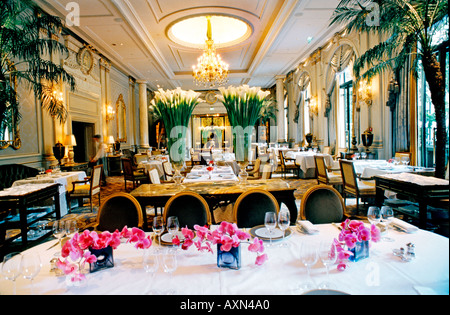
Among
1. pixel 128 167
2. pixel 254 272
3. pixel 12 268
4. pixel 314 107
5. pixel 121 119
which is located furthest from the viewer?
pixel 121 119

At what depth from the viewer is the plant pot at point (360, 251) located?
49.0 inches

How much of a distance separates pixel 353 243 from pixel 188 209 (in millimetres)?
1207

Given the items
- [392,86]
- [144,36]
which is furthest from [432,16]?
[144,36]

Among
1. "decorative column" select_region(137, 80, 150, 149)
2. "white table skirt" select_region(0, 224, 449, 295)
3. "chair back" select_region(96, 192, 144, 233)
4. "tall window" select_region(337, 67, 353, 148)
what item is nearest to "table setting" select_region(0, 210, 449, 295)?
"white table skirt" select_region(0, 224, 449, 295)

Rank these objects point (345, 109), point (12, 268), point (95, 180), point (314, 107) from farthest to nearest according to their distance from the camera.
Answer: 1. point (314, 107)
2. point (345, 109)
3. point (95, 180)
4. point (12, 268)

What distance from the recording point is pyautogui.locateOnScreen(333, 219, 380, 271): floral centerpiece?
3.83ft

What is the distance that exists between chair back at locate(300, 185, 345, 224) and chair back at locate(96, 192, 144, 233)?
1273 mm

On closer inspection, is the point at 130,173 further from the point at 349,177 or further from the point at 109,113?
the point at 349,177

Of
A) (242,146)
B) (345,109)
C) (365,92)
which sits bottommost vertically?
(242,146)

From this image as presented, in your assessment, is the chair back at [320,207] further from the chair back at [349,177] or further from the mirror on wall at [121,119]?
the mirror on wall at [121,119]

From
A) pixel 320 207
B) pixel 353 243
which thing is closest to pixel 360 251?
pixel 353 243

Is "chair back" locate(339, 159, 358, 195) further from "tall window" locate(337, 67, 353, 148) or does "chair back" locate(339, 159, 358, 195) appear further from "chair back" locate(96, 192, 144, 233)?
"tall window" locate(337, 67, 353, 148)

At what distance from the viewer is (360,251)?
1265mm
